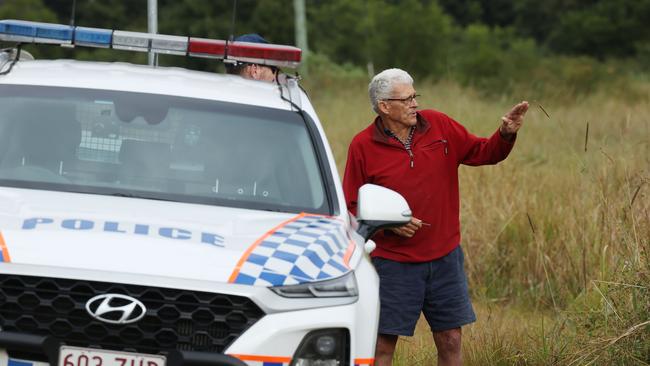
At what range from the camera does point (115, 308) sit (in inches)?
178

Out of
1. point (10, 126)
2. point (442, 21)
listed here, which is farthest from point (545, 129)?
point (442, 21)

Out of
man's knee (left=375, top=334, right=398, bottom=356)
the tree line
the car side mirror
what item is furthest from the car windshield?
the tree line

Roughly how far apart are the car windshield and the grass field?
1.51 metres

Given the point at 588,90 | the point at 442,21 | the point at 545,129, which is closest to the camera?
the point at 545,129

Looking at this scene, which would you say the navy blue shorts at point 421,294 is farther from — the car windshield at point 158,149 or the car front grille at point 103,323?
the car front grille at point 103,323

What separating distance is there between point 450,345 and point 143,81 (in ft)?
6.31

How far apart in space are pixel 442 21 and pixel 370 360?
3433 cm

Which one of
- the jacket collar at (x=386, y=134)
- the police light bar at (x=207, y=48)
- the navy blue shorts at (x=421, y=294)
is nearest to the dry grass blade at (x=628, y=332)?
the navy blue shorts at (x=421, y=294)

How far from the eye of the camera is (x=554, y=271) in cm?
964

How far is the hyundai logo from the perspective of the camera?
4508 millimetres

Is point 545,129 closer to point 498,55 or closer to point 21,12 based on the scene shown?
point 498,55

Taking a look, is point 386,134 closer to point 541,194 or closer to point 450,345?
point 450,345

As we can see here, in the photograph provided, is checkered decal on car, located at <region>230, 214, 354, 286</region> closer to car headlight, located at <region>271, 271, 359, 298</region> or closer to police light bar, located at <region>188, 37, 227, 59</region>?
car headlight, located at <region>271, 271, 359, 298</region>

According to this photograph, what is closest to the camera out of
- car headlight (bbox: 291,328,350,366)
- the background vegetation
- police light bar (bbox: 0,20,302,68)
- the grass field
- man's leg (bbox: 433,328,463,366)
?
car headlight (bbox: 291,328,350,366)
